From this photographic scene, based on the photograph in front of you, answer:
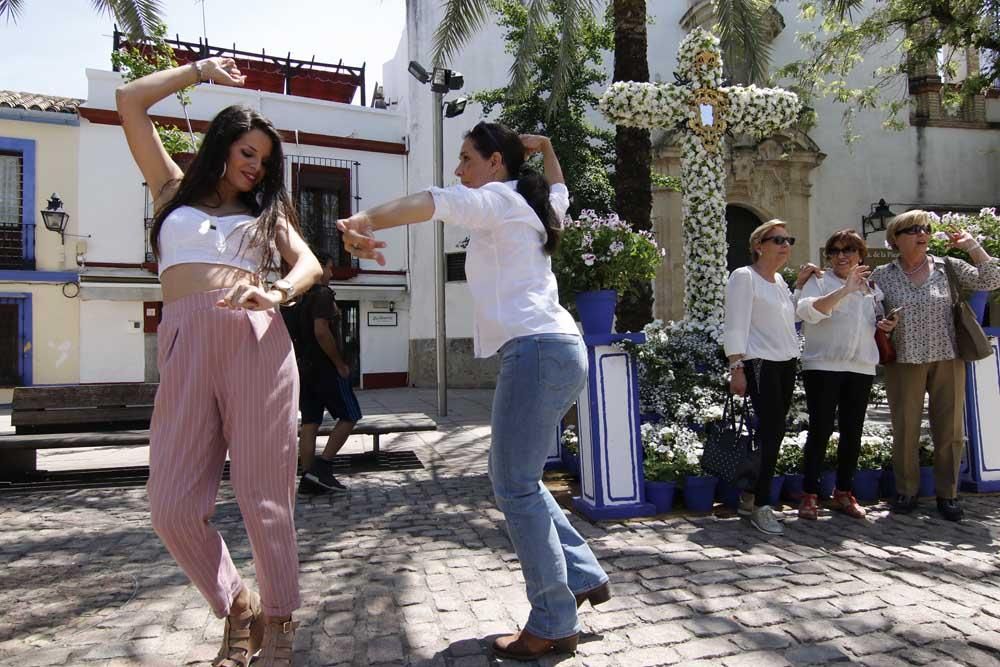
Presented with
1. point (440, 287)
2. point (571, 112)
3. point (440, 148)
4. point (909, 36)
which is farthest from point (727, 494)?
point (909, 36)

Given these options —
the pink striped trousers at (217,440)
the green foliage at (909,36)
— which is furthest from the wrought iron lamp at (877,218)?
the pink striped trousers at (217,440)

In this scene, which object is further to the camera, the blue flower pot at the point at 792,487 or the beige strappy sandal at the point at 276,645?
the blue flower pot at the point at 792,487

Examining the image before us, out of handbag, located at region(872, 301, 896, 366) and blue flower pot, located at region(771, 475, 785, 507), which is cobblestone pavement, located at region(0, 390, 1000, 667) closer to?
blue flower pot, located at region(771, 475, 785, 507)

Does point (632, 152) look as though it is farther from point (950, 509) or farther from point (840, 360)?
point (950, 509)

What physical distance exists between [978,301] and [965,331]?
1.25 ft

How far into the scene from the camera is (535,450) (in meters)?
2.19

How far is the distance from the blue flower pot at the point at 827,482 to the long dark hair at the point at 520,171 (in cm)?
Result: 320

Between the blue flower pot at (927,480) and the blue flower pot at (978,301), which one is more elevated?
the blue flower pot at (978,301)

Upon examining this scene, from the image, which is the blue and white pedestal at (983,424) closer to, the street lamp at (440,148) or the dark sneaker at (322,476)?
the dark sneaker at (322,476)

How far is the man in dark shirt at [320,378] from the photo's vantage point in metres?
4.87

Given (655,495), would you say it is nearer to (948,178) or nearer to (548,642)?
(548,642)

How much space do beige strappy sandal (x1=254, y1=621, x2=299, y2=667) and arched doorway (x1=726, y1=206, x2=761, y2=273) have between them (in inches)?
566

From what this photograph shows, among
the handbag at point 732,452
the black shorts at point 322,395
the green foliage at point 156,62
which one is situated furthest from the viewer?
the green foliage at point 156,62

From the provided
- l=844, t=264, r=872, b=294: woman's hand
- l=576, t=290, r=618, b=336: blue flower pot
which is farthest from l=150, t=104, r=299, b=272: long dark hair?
l=844, t=264, r=872, b=294: woman's hand
